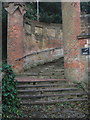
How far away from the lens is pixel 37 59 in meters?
10.1

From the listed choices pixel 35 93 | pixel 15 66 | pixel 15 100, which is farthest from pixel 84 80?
pixel 15 66

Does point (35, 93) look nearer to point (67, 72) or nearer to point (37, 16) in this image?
point (67, 72)

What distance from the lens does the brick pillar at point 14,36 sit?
8.00m

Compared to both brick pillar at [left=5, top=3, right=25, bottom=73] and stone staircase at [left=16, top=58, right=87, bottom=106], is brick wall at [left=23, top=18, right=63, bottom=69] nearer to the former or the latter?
brick pillar at [left=5, top=3, right=25, bottom=73]

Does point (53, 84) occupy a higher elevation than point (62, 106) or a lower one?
higher

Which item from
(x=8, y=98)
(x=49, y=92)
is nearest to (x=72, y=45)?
(x=49, y=92)

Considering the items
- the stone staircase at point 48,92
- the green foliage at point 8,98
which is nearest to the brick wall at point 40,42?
the stone staircase at point 48,92

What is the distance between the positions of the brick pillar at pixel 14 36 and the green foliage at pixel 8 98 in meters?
3.53

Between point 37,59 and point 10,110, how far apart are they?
6364 millimetres

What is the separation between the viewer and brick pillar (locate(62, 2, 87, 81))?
5.88 meters

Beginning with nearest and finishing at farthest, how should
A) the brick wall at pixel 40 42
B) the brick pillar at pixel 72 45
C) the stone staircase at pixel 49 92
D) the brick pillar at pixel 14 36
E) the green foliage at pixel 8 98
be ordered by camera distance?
1. the green foliage at pixel 8 98
2. the stone staircase at pixel 49 92
3. the brick pillar at pixel 72 45
4. the brick pillar at pixel 14 36
5. the brick wall at pixel 40 42

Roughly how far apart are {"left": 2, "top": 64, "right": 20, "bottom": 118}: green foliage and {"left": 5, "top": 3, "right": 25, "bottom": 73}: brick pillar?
3531 mm

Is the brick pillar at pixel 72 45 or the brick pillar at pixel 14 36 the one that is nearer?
the brick pillar at pixel 72 45

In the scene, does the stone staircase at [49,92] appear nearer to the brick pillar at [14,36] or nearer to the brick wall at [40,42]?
the brick pillar at [14,36]
